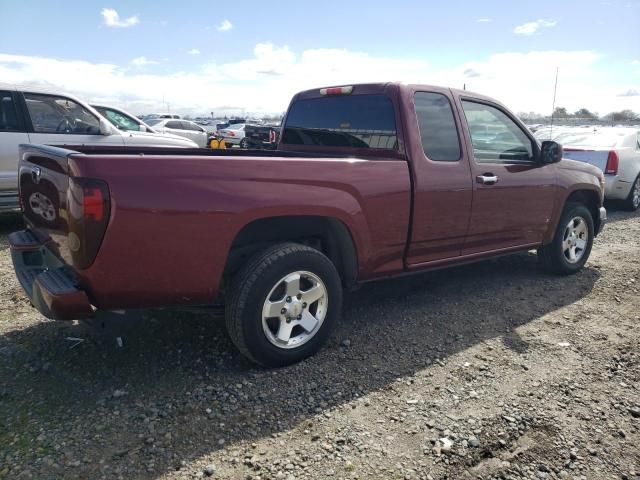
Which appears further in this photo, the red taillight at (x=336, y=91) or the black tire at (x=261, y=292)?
the red taillight at (x=336, y=91)

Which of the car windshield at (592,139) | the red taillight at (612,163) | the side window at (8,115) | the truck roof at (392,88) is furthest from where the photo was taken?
the car windshield at (592,139)

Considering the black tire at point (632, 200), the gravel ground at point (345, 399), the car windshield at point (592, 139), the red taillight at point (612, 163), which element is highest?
the car windshield at point (592, 139)

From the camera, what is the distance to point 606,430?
265cm

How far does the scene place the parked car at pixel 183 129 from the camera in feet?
57.5

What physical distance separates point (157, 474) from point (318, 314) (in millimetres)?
1373

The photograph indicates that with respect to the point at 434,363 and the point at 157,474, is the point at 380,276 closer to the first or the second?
the point at 434,363

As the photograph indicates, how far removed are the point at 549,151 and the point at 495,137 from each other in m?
0.61

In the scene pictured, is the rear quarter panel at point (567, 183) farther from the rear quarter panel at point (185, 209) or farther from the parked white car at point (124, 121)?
the parked white car at point (124, 121)

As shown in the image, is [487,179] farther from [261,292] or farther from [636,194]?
[636,194]

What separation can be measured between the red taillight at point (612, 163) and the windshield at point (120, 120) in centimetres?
876

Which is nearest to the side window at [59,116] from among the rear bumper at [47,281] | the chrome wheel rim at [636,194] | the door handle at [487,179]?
the rear bumper at [47,281]

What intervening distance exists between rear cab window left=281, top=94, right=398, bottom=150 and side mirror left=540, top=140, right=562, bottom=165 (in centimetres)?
176

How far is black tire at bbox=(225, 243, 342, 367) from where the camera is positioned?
115 inches

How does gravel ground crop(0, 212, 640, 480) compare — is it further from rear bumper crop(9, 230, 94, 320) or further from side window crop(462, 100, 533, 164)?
side window crop(462, 100, 533, 164)
